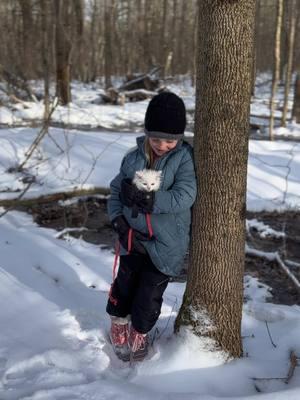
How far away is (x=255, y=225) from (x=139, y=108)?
12.9 metres

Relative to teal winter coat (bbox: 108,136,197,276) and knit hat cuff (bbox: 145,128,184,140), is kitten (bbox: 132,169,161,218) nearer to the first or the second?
teal winter coat (bbox: 108,136,197,276)

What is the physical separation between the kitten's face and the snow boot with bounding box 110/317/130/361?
0.85 meters

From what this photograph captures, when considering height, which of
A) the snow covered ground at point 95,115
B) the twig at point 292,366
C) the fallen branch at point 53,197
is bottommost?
the snow covered ground at point 95,115

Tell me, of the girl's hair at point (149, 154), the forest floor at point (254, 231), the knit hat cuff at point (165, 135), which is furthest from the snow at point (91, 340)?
the knit hat cuff at point (165, 135)

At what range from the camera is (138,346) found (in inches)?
110

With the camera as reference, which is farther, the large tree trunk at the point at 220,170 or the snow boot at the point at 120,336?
the snow boot at the point at 120,336

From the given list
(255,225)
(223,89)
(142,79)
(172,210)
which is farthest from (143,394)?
(142,79)

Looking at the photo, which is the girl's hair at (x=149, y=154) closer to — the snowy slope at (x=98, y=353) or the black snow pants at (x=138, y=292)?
the black snow pants at (x=138, y=292)

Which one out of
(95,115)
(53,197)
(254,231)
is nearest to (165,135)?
(254,231)

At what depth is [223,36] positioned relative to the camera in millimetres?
2383

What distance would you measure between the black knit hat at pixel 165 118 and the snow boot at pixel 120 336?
3.72 ft

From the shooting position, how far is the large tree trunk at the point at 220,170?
2.40m

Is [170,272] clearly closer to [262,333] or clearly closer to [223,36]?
[262,333]

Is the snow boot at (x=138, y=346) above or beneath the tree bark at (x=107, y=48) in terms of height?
beneath
